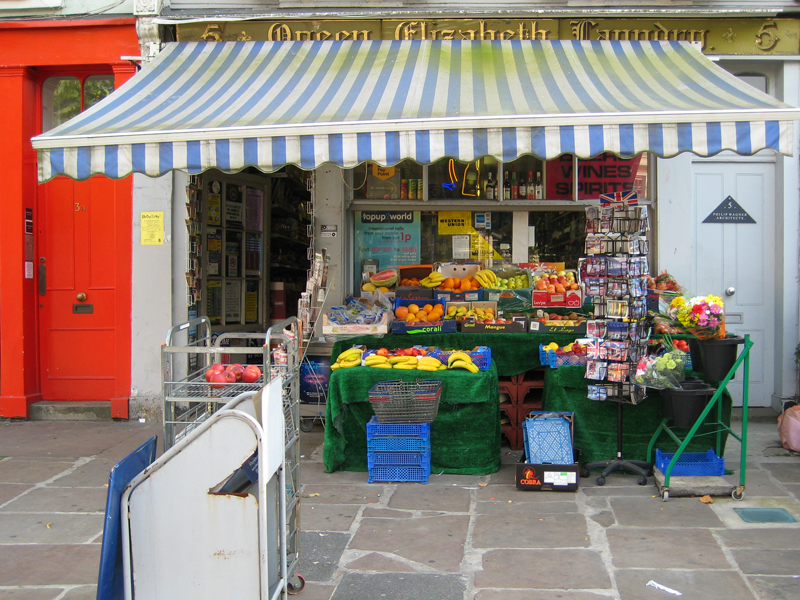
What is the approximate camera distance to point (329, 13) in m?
7.43

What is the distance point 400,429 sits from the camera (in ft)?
18.7

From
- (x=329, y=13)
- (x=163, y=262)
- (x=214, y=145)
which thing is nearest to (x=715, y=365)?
(x=214, y=145)

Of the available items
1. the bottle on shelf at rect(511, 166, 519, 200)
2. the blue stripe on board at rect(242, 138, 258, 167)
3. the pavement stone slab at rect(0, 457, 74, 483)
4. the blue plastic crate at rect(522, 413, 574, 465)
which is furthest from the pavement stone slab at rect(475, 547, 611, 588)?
the bottle on shelf at rect(511, 166, 519, 200)

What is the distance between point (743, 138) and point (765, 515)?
274cm

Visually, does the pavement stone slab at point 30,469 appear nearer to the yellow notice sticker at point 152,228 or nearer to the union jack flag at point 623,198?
the yellow notice sticker at point 152,228

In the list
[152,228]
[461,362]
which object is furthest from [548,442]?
[152,228]

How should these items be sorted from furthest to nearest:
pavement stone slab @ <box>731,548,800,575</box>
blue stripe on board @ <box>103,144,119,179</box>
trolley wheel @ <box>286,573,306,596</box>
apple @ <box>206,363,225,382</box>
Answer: blue stripe on board @ <box>103,144,119,179</box> → apple @ <box>206,363,225,382</box> → pavement stone slab @ <box>731,548,800,575</box> → trolley wheel @ <box>286,573,306,596</box>

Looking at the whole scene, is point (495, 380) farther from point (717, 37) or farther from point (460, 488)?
point (717, 37)

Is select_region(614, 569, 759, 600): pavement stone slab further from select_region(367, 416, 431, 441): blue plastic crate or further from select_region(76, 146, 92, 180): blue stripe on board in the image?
select_region(76, 146, 92, 180): blue stripe on board

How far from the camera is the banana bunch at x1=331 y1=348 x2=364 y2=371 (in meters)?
6.17

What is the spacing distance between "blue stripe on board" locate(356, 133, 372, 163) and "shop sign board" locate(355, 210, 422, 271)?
3.12m

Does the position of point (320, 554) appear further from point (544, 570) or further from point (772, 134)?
point (772, 134)

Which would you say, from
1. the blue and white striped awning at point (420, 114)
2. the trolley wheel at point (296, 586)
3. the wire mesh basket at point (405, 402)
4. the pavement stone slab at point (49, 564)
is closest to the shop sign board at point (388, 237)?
the blue and white striped awning at point (420, 114)

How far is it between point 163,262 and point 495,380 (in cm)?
416
